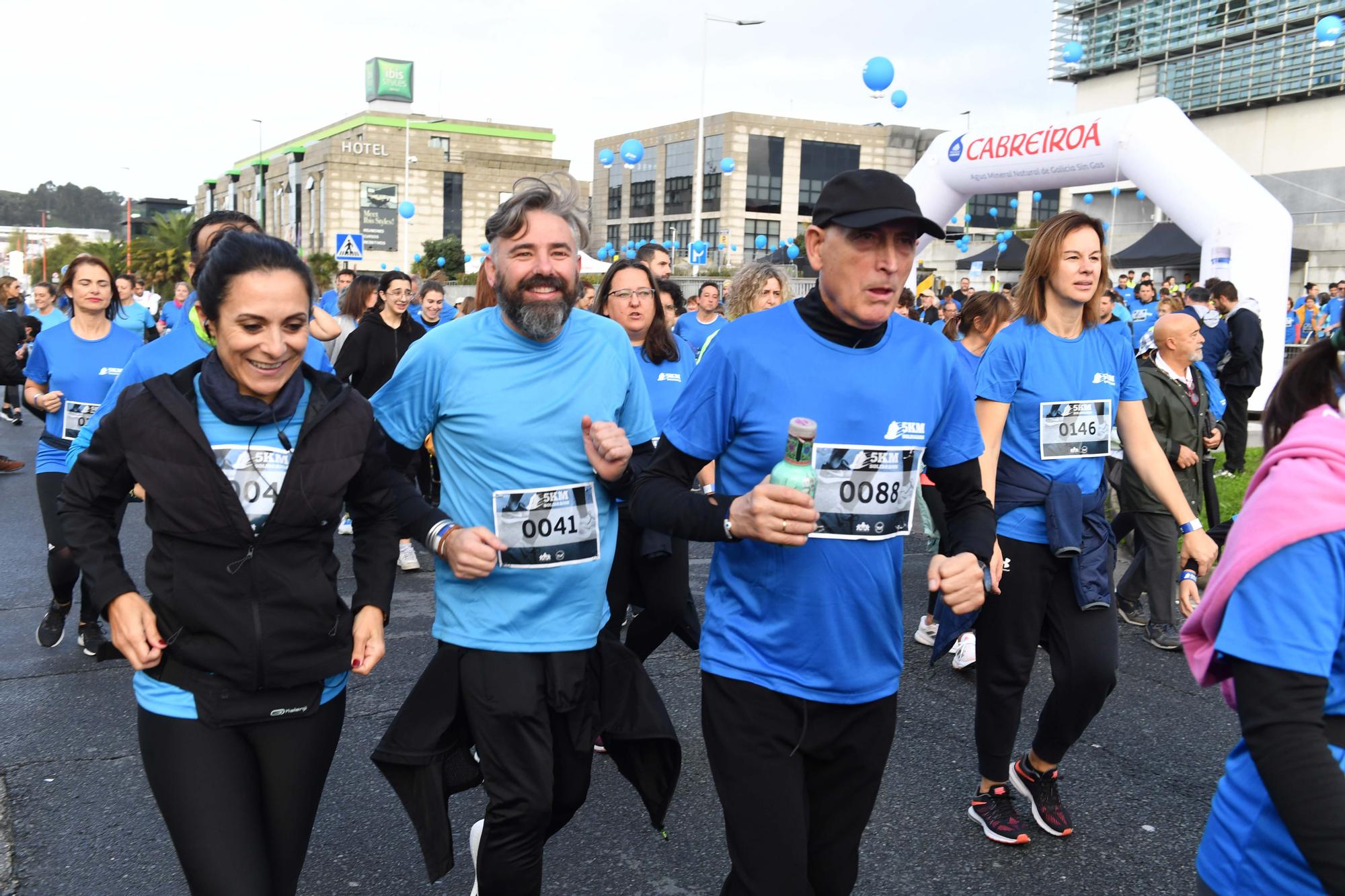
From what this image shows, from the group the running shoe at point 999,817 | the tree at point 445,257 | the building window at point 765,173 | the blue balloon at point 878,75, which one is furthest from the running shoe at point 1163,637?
the building window at point 765,173

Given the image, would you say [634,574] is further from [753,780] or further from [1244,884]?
[1244,884]

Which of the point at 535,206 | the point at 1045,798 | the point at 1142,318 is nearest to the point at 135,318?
the point at 535,206

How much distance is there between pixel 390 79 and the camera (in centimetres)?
11100

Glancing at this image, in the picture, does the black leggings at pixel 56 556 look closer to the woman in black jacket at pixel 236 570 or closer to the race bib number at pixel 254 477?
the woman in black jacket at pixel 236 570

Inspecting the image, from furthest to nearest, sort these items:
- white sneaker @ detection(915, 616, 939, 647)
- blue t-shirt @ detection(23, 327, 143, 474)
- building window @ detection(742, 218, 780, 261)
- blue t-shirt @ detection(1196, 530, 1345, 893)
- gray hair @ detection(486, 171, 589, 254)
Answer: building window @ detection(742, 218, 780, 261) < white sneaker @ detection(915, 616, 939, 647) < blue t-shirt @ detection(23, 327, 143, 474) < gray hair @ detection(486, 171, 589, 254) < blue t-shirt @ detection(1196, 530, 1345, 893)

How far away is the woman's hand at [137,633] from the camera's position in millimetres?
2396

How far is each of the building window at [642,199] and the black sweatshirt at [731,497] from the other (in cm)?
7725

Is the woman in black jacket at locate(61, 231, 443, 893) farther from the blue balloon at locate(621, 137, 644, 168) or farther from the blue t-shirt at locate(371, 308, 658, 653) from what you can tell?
the blue balloon at locate(621, 137, 644, 168)

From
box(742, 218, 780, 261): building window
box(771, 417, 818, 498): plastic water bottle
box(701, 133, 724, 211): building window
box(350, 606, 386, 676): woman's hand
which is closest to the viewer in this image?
box(771, 417, 818, 498): plastic water bottle

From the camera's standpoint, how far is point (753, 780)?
2502mm

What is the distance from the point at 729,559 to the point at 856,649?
356mm

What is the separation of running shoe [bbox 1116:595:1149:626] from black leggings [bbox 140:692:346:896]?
18.2 ft

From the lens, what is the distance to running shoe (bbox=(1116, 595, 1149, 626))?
22.5 feet

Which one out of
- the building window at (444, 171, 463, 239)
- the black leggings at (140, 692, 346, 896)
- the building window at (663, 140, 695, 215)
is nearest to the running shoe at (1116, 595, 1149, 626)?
the black leggings at (140, 692, 346, 896)
